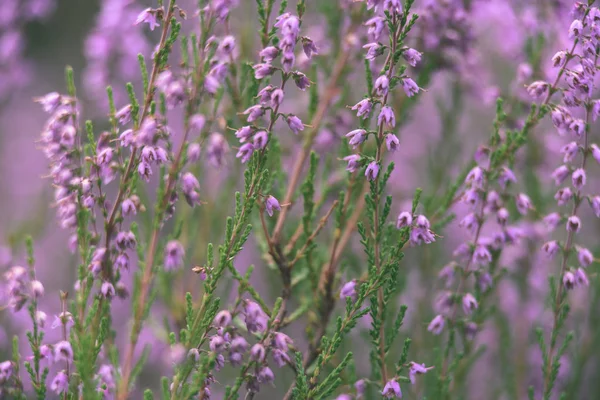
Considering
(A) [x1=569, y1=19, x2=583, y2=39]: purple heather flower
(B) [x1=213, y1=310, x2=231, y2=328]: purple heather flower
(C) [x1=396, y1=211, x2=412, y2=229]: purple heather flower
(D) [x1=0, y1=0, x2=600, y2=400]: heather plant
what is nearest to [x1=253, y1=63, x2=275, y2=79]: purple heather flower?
(D) [x1=0, y1=0, x2=600, y2=400]: heather plant

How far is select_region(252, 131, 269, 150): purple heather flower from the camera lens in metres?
1.80

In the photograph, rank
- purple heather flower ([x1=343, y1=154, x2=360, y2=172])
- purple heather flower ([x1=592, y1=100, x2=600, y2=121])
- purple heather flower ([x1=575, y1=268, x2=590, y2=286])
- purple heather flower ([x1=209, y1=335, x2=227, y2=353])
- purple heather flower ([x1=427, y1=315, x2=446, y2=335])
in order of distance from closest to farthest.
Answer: purple heather flower ([x1=209, y1=335, x2=227, y2=353]), purple heather flower ([x1=343, y1=154, x2=360, y2=172]), purple heather flower ([x1=592, y1=100, x2=600, y2=121]), purple heather flower ([x1=575, y1=268, x2=590, y2=286]), purple heather flower ([x1=427, y1=315, x2=446, y2=335])

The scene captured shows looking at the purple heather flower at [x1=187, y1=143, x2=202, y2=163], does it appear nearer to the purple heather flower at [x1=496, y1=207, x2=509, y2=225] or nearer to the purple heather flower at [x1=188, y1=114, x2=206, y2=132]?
the purple heather flower at [x1=188, y1=114, x2=206, y2=132]

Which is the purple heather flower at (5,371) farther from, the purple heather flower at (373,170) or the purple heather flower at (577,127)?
the purple heather flower at (577,127)

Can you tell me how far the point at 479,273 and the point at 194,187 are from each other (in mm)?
1041

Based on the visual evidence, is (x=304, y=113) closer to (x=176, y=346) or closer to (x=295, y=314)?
(x=295, y=314)

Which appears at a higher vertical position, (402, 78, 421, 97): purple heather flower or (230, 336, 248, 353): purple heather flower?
(402, 78, 421, 97): purple heather flower

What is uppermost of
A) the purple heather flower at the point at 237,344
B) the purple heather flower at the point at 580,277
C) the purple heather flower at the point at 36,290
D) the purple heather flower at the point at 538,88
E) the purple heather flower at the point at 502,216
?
the purple heather flower at the point at 538,88

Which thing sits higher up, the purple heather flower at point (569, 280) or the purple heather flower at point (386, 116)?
the purple heather flower at point (386, 116)

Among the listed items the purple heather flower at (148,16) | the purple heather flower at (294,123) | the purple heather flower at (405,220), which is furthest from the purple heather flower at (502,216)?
the purple heather flower at (148,16)

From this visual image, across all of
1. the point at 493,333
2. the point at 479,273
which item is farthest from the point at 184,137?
the point at 493,333

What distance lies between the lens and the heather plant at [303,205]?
1.82m

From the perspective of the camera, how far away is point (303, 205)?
2.39 m

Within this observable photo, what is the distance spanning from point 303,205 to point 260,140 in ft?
2.06
